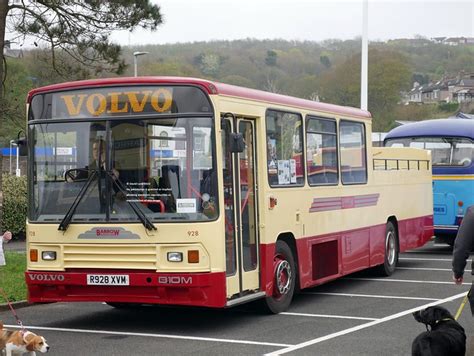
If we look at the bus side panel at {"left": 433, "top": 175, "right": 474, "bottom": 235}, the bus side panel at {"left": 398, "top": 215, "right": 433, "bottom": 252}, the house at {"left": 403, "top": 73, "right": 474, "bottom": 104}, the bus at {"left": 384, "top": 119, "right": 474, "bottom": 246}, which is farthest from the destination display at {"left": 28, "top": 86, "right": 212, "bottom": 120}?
the house at {"left": 403, "top": 73, "right": 474, "bottom": 104}

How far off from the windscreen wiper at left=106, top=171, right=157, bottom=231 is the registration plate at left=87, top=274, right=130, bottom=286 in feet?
2.09

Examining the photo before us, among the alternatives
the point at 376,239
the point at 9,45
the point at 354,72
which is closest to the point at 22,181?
the point at 9,45

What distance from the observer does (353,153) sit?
15094 millimetres

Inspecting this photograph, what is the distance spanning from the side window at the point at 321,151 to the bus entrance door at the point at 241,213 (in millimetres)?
1866

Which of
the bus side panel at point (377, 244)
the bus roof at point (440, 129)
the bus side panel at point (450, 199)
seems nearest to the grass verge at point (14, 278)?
the bus side panel at point (377, 244)

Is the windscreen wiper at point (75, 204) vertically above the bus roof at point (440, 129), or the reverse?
the bus roof at point (440, 129)

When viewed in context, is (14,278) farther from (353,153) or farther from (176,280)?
(353,153)

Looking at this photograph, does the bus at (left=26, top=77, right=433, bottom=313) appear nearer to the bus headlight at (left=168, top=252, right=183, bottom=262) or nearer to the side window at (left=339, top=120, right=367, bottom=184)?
the bus headlight at (left=168, top=252, right=183, bottom=262)

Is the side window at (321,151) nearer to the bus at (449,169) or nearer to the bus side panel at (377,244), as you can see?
the bus side panel at (377,244)

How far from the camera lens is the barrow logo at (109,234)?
10.4 meters

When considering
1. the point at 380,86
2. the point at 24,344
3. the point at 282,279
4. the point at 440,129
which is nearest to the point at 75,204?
the point at 24,344

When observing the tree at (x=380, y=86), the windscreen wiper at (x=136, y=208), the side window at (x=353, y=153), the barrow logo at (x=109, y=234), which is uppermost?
the tree at (x=380, y=86)

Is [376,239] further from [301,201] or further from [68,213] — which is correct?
[68,213]

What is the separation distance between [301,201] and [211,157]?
8.94 feet
